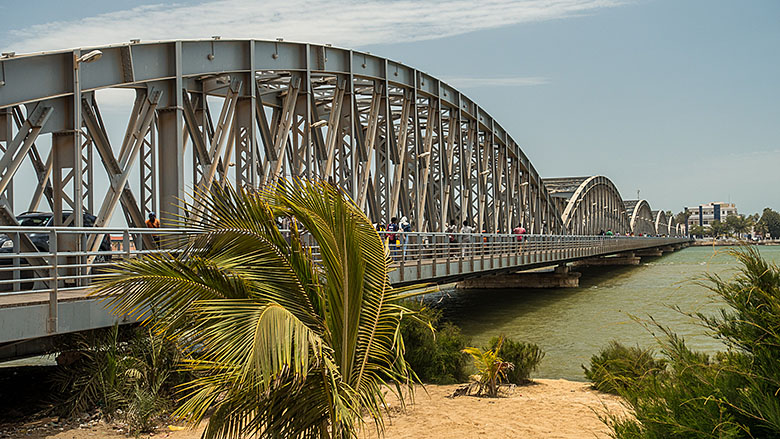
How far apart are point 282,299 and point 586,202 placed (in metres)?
76.0

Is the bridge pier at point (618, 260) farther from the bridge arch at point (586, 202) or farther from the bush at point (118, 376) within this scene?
the bush at point (118, 376)

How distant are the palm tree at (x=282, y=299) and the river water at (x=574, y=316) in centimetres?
495

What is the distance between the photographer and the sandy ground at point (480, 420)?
30.4 ft

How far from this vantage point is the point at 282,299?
6129 mm

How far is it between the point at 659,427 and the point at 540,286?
39.4 metres

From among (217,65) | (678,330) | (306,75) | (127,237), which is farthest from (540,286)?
(127,237)

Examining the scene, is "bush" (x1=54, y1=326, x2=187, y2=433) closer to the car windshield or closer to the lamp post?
the lamp post

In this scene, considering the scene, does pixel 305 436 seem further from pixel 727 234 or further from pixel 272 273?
pixel 727 234

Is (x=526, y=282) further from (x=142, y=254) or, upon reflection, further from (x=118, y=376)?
(x=142, y=254)

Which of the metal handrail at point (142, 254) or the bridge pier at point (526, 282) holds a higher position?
the metal handrail at point (142, 254)

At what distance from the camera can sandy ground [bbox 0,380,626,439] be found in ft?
30.4

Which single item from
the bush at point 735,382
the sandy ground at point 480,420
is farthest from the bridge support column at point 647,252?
the bush at point 735,382

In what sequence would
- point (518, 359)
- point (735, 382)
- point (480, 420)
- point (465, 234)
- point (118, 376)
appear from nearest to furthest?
point (735, 382), point (118, 376), point (480, 420), point (518, 359), point (465, 234)

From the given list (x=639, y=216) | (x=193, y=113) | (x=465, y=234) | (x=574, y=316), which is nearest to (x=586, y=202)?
(x=639, y=216)
